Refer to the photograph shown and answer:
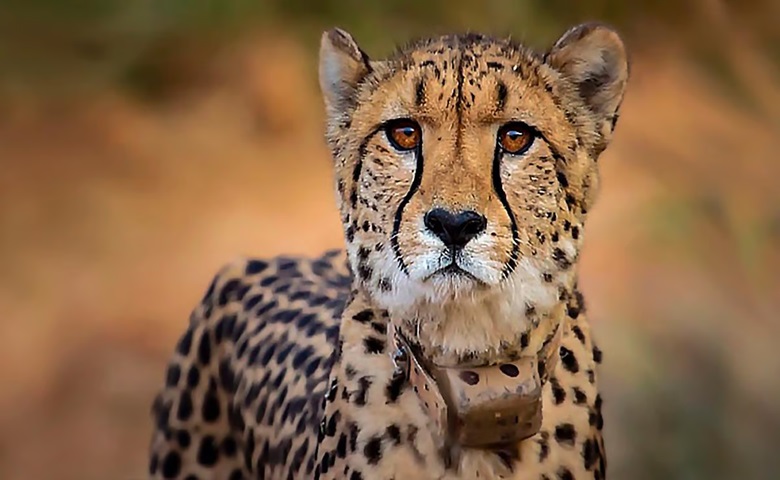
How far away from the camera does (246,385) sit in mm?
1341

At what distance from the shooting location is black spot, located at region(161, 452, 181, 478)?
1.39 m

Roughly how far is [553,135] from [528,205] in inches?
2.8

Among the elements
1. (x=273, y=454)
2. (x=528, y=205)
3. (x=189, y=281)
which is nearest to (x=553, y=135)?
A: (x=528, y=205)

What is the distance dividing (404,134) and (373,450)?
0.87 feet

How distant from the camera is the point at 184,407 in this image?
1.40 meters

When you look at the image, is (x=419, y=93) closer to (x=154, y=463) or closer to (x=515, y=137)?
(x=515, y=137)

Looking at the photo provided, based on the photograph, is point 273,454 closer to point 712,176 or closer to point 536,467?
point 536,467

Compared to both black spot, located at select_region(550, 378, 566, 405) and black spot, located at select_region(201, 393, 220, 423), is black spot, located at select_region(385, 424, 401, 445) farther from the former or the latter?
black spot, located at select_region(201, 393, 220, 423)

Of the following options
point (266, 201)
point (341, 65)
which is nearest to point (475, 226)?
point (341, 65)

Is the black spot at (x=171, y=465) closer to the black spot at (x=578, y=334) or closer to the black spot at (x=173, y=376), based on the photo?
the black spot at (x=173, y=376)

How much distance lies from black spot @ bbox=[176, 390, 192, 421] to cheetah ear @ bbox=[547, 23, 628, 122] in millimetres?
642

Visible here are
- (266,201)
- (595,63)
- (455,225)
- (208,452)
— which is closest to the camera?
(455,225)

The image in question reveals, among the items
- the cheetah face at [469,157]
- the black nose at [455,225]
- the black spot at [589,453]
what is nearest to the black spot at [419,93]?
the cheetah face at [469,157]

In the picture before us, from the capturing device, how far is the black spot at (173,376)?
4.64ft
